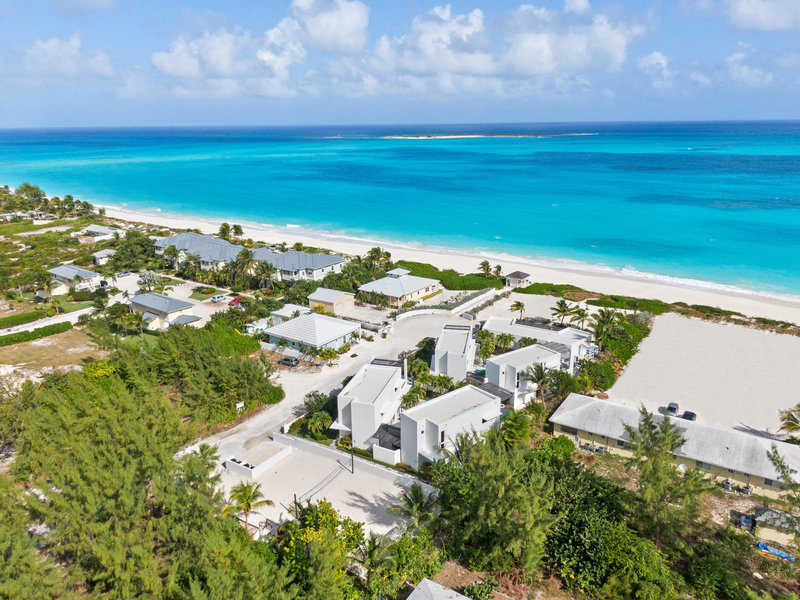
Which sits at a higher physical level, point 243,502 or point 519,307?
point 519,307

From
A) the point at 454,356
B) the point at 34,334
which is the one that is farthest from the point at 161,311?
the point at 454,356

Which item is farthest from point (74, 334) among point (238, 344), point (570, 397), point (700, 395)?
point (700, 395)

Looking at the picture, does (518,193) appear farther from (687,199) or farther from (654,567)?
(654,567)

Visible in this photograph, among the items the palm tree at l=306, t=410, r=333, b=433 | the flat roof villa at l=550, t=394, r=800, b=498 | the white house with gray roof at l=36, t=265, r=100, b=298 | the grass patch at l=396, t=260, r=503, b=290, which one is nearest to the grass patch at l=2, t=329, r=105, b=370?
the white house with gray roof at l=36, t=265, r=100, b=298

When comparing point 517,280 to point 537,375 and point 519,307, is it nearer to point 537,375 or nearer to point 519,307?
point 519,307

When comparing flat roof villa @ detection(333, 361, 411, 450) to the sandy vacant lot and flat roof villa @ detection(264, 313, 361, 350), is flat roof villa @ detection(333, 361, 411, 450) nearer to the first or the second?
flat roof villa @ detection(264, 313, 361, 350)

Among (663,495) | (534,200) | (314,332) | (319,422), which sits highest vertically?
(534,200)

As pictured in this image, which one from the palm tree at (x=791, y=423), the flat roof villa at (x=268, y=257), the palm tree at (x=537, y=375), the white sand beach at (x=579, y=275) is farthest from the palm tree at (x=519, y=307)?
the flat roof villa at (x=268, y=257)
